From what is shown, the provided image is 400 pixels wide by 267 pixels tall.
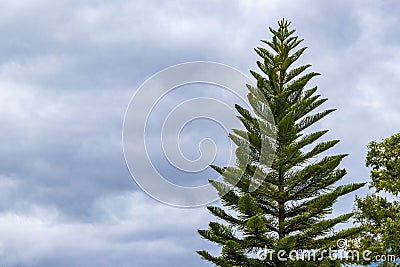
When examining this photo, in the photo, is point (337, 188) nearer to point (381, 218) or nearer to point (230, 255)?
point (381, 218)

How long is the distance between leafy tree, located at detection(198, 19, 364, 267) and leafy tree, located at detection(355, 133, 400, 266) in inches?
33.7

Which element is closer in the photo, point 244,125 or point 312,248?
point 312,248

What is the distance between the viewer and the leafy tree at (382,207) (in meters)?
19.4

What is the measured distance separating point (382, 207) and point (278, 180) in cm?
346

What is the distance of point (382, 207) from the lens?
68.9 ft

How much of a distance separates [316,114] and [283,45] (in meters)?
2.77

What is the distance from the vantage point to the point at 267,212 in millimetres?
20906

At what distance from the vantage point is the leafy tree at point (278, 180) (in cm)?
2008

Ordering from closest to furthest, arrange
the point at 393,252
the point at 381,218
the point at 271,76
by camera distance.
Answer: the point at 393,252 < the point at 381,218 < the point at 271,76

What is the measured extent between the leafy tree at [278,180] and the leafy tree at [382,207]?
2.81 ft

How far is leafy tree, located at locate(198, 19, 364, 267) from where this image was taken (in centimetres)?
2008

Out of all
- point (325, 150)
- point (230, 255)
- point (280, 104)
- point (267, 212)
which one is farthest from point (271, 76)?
point (230, 255)

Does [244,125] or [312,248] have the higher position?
[244,125]

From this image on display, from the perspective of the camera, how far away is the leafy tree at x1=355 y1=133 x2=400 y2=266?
63.5ft
